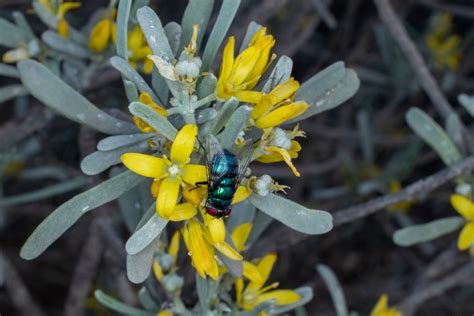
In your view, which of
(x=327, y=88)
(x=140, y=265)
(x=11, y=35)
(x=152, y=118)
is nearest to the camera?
(x=152, y=118)

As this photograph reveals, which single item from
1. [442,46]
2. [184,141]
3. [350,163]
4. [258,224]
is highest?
[184,141]

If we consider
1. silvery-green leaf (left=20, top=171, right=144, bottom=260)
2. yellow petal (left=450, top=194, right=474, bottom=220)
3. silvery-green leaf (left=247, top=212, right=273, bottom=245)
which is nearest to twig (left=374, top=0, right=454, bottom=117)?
yellow petal (left=450, top=194, right=474, bottom=220)

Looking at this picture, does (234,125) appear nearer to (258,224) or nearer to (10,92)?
(258,224)

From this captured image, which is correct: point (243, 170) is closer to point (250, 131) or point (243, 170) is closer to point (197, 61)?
point (250, 131)

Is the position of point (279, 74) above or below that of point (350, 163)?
above

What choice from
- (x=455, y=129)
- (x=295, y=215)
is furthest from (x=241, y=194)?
(x=455, y=129)

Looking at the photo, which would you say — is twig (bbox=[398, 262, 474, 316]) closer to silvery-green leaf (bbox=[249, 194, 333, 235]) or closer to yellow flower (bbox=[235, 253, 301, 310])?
yellow flower (bbox=[235, 253, 301, 310])

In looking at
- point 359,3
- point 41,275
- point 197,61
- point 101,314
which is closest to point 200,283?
point 197,61

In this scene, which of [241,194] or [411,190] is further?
[411,190]
